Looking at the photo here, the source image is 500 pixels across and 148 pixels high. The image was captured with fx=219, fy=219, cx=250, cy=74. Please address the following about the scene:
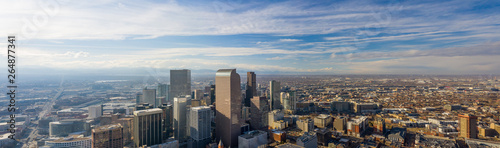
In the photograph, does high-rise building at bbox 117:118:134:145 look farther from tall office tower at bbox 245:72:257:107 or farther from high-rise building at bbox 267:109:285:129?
tall office tower at bbox 245:72:257:107

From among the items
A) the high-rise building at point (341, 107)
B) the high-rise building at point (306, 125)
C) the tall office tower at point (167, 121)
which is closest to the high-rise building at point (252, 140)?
the high-rise building at point (306, 125)

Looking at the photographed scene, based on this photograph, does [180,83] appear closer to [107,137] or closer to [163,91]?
[163,91]

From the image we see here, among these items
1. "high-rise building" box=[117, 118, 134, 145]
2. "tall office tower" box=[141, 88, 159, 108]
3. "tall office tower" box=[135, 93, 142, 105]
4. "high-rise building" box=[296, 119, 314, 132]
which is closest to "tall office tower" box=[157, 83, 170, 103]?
"tall office tower" box=[141, 88, 159, 108]

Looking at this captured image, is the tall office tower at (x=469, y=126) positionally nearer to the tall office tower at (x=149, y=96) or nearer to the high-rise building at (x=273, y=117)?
the high-rise building at (x=273, y=117)

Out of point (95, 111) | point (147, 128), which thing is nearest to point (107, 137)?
point (147, 128)

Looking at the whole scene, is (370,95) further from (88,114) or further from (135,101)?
(88,114)

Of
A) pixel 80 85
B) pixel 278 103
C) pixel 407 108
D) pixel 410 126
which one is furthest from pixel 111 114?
pixel 407 108
